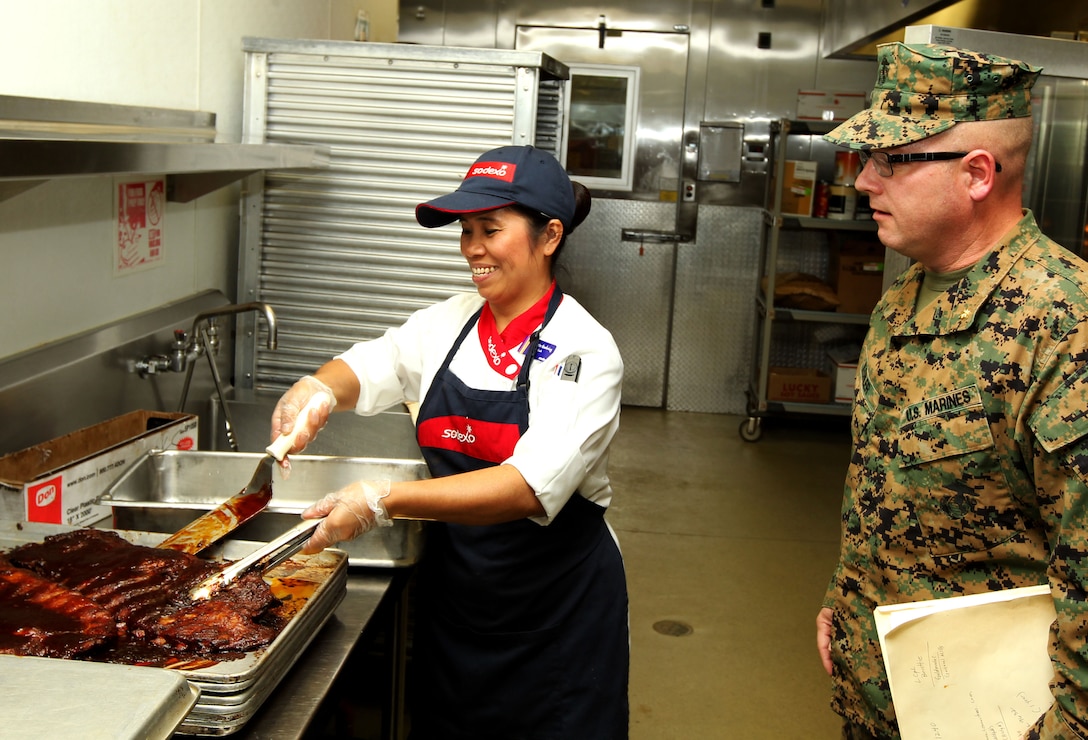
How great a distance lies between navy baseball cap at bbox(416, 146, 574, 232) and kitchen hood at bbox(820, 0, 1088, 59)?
2186 millimetres

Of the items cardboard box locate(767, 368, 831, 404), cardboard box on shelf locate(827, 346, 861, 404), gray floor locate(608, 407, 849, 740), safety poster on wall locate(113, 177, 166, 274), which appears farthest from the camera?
cardboard box locate(767, 368, 831, 404)

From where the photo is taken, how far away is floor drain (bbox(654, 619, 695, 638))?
13.3 feet

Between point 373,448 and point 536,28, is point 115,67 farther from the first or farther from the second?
point 536,28

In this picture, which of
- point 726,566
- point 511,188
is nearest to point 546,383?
point 511,188

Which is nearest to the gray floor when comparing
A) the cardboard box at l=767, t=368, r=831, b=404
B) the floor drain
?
the floor drain

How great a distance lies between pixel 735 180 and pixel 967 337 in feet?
18.1

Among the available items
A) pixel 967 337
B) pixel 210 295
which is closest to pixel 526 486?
pixel 967 337

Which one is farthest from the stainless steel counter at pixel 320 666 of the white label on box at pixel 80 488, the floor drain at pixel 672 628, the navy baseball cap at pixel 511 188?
the floor drain at pixel 672 628

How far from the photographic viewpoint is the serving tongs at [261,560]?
1.68 meters

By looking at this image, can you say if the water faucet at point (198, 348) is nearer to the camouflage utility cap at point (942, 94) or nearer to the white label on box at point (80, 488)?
the white label on box at point (80, 488)

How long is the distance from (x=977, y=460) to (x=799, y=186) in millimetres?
5019

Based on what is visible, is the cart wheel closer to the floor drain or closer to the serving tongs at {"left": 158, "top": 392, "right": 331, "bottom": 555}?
the floor drain

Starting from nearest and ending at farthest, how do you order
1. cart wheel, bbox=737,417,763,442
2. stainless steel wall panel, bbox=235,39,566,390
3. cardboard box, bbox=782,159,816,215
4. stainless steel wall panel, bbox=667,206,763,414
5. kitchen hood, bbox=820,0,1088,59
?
stainless steel wall panel, bbox=235,39,566,390
kitchen hood, bbox=820,0,1088,59
cardboard box, bbox=782,159,816,215
cart wheel, bbox=737,417,763,442
stainless steel wall panel, bbox=667,206,763,414

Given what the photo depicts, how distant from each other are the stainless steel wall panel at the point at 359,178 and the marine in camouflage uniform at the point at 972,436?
5.42ft
